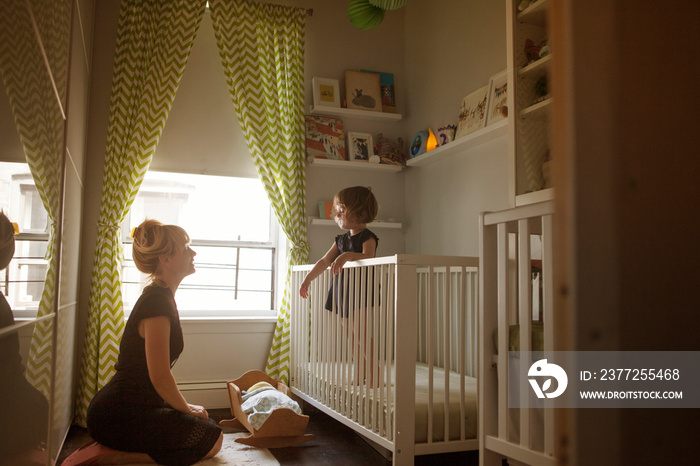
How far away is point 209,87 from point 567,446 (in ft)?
10.8

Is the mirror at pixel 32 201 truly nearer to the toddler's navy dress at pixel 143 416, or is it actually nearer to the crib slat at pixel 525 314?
the toddler's navy dress at pixel 143 416

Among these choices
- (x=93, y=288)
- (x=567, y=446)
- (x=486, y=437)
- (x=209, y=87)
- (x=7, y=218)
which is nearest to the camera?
(x=567, y=446)

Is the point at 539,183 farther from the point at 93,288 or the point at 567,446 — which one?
the point at 93,288

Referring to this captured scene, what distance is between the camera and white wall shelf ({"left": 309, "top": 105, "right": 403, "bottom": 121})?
335 centimetres

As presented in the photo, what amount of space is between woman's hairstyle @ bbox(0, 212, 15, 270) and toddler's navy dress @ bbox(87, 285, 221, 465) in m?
1.03

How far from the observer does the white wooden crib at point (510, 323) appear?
1305 millimetres

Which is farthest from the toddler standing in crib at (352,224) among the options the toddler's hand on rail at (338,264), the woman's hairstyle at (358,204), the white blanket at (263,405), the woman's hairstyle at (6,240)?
the woman's hairstyle at (6,240)

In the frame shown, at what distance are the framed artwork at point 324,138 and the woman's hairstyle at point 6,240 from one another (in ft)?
8.25

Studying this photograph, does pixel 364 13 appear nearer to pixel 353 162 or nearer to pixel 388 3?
pixel 388 3

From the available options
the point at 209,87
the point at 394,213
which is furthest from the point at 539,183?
the point at 209,87

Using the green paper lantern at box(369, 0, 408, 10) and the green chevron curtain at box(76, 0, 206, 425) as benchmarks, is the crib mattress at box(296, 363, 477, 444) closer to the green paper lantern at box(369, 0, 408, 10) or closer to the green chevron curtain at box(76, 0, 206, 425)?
the green chevron curtain at box(76, 0, 206, 425)

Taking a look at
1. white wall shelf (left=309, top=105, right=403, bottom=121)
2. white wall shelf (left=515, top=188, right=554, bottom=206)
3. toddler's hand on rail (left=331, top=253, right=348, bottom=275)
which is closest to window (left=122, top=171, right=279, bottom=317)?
white wall shelf (left=309, top=105, right=403, bottom=121)

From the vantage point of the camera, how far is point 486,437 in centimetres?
146

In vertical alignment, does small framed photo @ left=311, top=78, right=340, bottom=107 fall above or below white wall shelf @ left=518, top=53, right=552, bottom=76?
above
